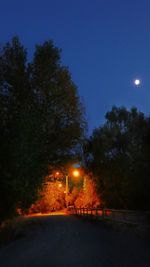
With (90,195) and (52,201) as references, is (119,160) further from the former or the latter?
(52,201)

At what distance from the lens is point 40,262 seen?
1275 cm

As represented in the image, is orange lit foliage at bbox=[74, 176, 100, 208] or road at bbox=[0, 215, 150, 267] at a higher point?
orange lit foliage at bbox=[74, 176, 100, 208]

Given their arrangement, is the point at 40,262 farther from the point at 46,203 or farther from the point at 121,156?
the point at 46,203

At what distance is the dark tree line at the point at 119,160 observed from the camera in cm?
2681

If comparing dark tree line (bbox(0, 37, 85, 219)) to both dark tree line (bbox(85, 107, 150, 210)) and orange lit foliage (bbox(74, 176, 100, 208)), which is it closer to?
dark tree line (bbox(85, 107, 150, 210))

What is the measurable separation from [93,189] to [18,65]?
17.5 meters

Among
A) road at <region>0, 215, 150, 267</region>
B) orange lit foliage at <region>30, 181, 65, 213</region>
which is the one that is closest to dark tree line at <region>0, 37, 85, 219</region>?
road at <region>0, 215, 150, 267</region>

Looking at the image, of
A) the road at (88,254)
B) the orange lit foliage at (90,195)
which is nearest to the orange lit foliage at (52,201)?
the orange lit foliage at (90,195)

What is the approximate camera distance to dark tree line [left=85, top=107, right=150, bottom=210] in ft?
88.0

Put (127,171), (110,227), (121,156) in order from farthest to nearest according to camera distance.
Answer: (121,156), (127,171), (110,227)

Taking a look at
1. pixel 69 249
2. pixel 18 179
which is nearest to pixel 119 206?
pixel 18 179

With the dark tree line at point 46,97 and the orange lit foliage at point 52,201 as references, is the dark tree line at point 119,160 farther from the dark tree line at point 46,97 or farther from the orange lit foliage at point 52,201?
the orange lit foliage at point 52,201

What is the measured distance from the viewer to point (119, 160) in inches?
1394

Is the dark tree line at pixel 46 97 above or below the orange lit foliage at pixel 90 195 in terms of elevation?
above
